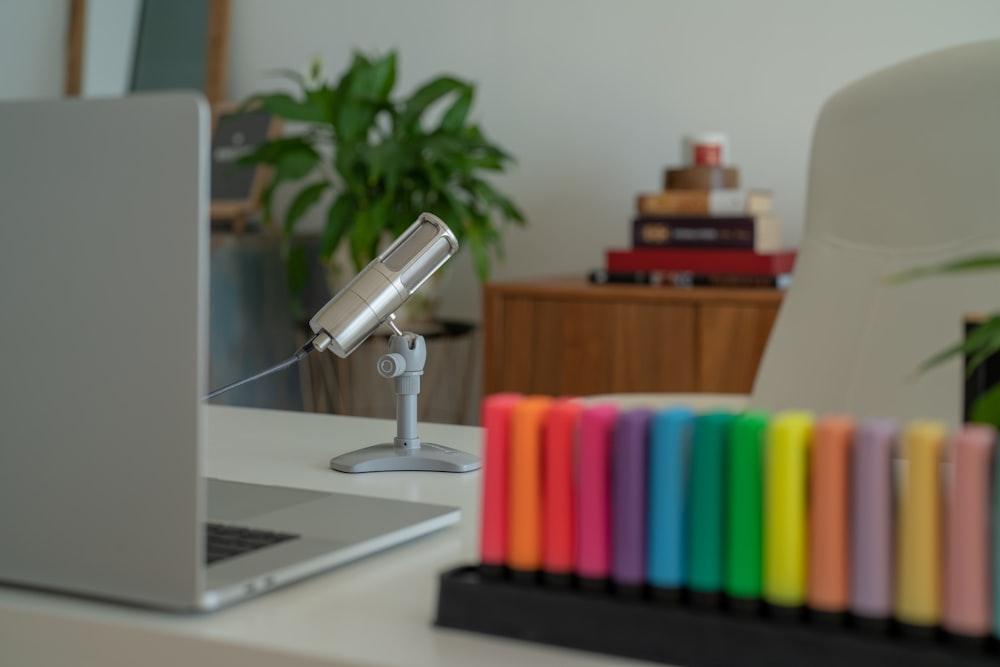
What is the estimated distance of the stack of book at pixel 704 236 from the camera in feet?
8.45

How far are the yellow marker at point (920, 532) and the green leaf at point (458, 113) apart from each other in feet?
8.09

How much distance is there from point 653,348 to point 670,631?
201cm

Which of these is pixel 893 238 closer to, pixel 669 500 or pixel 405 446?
pixel 405 446

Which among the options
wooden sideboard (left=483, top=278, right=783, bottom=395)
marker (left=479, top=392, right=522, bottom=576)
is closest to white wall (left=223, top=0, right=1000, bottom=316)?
wooden sideboard (left=483, top=278, right=783, bottom=395)

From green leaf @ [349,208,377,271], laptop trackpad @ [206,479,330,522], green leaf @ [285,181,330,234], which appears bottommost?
laptop trackpad @ [206,479,330,522]

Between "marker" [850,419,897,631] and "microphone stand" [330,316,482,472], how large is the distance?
57 centimetres

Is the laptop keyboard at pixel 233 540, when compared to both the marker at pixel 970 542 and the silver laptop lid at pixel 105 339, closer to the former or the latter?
the silver laptop lid at pixel 105 339

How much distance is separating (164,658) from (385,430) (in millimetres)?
669

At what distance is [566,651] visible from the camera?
1.92 ft

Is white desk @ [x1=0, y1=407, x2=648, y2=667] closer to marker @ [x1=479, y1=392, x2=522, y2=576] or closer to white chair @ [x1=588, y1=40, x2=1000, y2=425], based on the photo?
marker @ [x1=479, y1=392, x2=522, y2=576]

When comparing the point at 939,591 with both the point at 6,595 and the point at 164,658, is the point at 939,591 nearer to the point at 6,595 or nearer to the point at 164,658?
the point at 164,658

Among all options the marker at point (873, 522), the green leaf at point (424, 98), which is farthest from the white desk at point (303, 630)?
the green leaf at point (424, 98)

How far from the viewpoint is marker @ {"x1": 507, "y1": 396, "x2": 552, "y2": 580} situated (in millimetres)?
599

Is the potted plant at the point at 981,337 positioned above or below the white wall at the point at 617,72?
below
